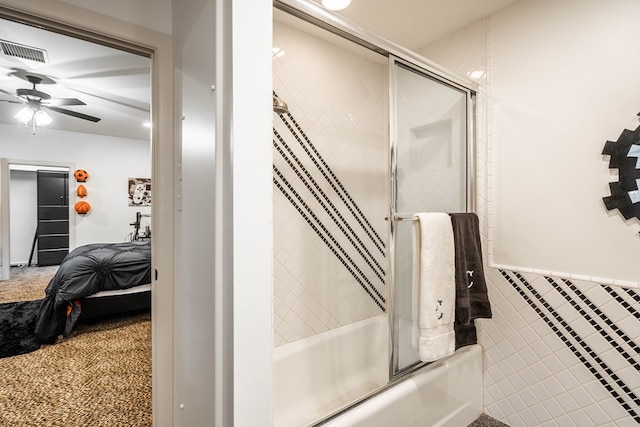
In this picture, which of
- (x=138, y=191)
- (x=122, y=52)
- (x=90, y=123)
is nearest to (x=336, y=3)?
(x=122, y=52)

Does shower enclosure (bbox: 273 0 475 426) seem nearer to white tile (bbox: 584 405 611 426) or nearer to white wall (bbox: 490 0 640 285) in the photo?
white wall (bbox: 490 0 640 285)

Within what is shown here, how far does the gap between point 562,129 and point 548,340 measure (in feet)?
3.68

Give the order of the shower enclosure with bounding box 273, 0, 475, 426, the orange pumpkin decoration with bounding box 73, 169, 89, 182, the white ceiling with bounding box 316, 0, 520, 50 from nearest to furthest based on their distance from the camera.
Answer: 1. the shower enclosure with bounding box 273, 0, 475, 426
2. the white ceiling with bounding box 316, 0, 520, 50
3. the orange pumpkin decoration with bounding box 73, 169, 89, 182

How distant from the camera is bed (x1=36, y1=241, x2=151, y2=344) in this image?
9.45 feet

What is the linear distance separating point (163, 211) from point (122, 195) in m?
5.38

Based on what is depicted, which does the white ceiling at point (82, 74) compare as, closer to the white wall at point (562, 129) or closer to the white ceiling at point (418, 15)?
the white ceiling at point (418, 15)

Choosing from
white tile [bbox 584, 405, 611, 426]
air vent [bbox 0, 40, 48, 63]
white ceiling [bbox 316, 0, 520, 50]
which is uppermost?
air vent [bbox 0, 40, 48, 63]

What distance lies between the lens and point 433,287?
147 centimetres

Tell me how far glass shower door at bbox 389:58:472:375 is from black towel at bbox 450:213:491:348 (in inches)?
5.9

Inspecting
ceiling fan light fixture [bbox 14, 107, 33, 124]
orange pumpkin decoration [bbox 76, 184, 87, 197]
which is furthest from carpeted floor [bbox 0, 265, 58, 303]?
ceiling fan light fixture [bbox 14, 107, 33, 124]

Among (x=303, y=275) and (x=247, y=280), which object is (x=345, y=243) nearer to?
(x=303, y=275)

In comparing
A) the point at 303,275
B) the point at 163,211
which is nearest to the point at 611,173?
the point at 303,275

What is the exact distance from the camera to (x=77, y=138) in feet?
18.0

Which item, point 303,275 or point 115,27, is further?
point 303,275
